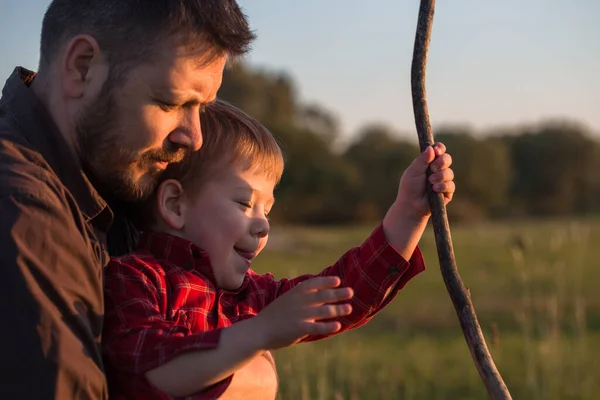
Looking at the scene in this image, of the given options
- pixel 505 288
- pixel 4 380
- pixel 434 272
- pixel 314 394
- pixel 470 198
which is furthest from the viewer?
pixel 470 198

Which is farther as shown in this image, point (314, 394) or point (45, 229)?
point (314, 394)

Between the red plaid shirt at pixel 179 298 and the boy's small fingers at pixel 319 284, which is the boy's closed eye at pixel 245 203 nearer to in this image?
the red plaid shirt at pixel 179 298

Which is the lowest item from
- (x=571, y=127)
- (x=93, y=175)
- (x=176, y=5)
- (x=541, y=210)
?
(x=93, y=175)

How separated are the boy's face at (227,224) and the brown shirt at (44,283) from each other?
1.46 feet

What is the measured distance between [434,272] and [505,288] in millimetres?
2658

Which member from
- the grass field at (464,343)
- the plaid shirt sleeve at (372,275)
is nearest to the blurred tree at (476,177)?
the grass field at (464,343)

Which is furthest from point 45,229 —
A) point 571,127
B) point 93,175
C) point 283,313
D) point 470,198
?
point 571,127

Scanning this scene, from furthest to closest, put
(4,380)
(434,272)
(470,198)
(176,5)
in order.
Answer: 1. (470,198)
2. (434,272)
3. (176,5)
4. (4,380)

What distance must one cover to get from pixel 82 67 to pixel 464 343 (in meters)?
→ 7.83

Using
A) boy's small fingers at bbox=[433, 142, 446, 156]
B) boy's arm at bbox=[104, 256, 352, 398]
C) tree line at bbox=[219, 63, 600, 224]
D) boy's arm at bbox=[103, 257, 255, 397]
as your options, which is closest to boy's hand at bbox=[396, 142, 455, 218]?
boy's small fingers at bbox=[433, 142, 446, 156]

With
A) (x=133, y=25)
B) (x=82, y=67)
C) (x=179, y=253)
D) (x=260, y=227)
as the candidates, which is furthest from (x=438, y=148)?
(x=82, y=67)

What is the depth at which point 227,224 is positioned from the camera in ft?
8.47

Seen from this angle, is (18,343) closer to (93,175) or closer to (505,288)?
(93,175)

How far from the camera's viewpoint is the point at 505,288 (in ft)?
45.9
